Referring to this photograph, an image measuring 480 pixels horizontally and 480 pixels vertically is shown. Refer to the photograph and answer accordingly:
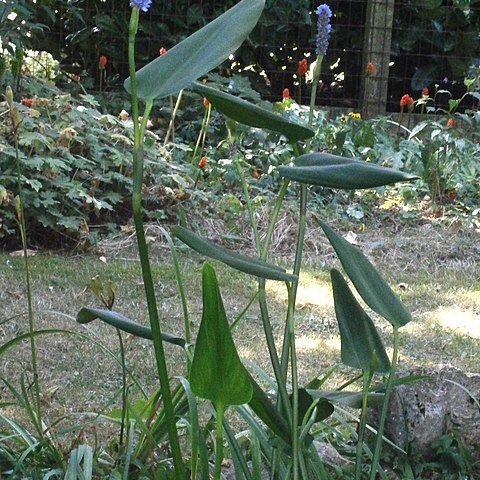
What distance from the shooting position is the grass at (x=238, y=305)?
3268 millimetres

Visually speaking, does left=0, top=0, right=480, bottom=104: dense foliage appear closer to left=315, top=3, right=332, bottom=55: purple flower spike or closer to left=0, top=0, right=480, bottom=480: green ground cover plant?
left=0, top=0, right=480, bottom=480: green ground cover plant

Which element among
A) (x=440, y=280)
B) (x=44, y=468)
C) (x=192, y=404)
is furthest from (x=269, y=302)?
(x=192, y=404)

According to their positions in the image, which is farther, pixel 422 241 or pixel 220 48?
pixel 422 241

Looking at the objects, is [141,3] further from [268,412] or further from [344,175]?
[268,412]

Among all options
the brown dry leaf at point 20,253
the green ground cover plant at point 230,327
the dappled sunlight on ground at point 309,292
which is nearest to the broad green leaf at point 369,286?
the green ground cover plant at point 230,327

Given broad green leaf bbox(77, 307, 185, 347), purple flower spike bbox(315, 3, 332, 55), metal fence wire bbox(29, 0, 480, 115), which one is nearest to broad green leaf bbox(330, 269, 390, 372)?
broad green leaf bbox(77, 307, 185, 347)

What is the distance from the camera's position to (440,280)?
4.68 metres

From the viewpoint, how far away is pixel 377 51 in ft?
26.4

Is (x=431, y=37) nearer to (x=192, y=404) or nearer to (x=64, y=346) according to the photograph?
(x=64, y=346)

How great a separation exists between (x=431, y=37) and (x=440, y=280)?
4466mm

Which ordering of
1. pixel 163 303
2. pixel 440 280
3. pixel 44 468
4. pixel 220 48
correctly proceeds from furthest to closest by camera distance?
pixel 440 280, pixel 163 303, pixel 44 468, pixel 220 48

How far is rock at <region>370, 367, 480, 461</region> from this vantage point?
7.56ft

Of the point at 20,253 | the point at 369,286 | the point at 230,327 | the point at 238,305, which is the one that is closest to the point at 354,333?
the point at 369,286

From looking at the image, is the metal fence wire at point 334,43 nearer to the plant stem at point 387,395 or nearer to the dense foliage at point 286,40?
the dense foliage at point 286,40
